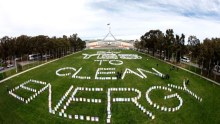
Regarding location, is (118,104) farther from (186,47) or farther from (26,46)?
(26,46)

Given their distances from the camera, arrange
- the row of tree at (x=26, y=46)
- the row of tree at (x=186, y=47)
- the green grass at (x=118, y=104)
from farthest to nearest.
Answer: the row of tree at (x=26, y=46), the row of tree at (x=186, y=47), the green grass at (x=118, y=104)

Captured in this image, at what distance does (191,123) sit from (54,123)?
25908 millimetres

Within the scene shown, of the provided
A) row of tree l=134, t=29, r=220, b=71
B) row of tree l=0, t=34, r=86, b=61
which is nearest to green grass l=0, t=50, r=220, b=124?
row of tree l=134, t=29, r=220, b=71

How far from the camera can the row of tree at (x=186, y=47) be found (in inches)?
3307

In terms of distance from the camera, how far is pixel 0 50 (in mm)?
110188

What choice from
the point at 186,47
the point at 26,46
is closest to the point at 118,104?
the point at 186,47

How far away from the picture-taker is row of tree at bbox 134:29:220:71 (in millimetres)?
84000

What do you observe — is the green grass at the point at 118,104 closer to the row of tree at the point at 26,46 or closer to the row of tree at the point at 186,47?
the row of tree at the point at 186,47

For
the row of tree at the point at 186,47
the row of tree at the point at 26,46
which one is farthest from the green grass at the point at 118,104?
the row of tree at the point at 26,46

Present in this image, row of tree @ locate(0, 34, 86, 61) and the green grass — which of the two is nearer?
the green grass

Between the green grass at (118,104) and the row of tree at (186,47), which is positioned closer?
the green grass at (118,104)

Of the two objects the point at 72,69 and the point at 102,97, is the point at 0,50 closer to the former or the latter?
the point at 72,69

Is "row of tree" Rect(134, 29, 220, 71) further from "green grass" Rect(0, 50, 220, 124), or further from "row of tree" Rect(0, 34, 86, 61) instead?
"row of tree" Rect(0, 34, 86, 61)

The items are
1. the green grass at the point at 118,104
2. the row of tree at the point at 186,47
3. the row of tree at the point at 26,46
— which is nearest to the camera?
the green grass at the point at 118,104
